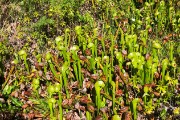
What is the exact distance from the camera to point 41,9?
407 centimetres

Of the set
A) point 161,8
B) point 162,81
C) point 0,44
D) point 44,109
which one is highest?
point 161,8

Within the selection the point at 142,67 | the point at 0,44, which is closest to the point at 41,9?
the point at 0,44

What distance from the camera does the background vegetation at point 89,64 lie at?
2.67 m

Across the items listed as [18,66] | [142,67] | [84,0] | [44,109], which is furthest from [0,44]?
[142,67]

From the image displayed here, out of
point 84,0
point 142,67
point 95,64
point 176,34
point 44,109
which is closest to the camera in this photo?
point 142,67

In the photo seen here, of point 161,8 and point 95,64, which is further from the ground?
point 161,8

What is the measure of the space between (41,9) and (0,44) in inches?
36.0

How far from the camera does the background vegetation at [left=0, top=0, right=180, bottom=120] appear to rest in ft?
8.77

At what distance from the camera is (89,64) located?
3.00 metres

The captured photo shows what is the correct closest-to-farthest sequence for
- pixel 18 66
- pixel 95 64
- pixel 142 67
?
pixel 142 67, pixel 95 64, pixel 18 66

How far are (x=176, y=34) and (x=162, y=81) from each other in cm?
88

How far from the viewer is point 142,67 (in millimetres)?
2602

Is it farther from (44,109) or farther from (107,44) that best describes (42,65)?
(107,44)

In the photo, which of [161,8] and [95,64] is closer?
[95,64]
